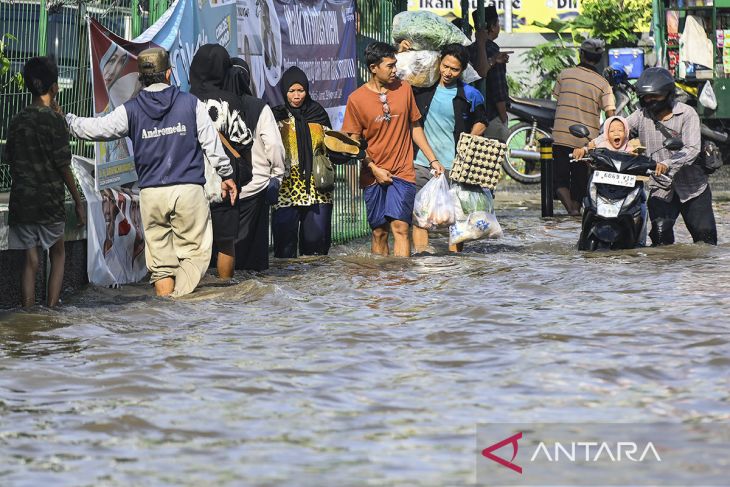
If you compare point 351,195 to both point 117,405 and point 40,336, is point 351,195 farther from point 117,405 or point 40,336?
point 117,405

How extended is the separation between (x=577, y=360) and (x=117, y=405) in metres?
2.28

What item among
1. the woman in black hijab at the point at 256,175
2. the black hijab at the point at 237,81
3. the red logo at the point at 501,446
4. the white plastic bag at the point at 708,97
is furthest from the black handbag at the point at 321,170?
the white plastic bag at the point at 708,97

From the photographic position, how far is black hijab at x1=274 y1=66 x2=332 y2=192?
1207 centimetres

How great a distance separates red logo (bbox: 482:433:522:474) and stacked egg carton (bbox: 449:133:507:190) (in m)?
6.85

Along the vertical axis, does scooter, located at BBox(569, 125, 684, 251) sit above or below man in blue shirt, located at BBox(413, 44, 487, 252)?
below

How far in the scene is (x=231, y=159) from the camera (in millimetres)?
10562

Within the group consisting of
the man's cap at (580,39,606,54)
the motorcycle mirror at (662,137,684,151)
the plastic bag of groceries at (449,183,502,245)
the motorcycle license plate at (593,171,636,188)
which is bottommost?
the plastic bag of groceries at (449,183,502,245)

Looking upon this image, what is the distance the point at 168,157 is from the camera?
382 inches

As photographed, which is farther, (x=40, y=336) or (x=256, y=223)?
(x=256, y=223)

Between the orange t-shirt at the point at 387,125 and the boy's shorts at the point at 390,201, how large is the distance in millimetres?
89

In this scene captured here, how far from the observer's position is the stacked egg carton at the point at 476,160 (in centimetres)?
1266

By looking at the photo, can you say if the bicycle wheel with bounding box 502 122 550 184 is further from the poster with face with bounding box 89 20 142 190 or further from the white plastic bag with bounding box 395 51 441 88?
the poster with face with bounding box 89 20 142 190

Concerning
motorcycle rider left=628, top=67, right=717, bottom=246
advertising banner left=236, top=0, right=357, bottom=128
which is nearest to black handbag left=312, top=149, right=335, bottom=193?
advertising banner left=236, top=0, right=357, bottom=128

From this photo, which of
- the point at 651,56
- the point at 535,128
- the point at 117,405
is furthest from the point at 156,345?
the point at 651,56
